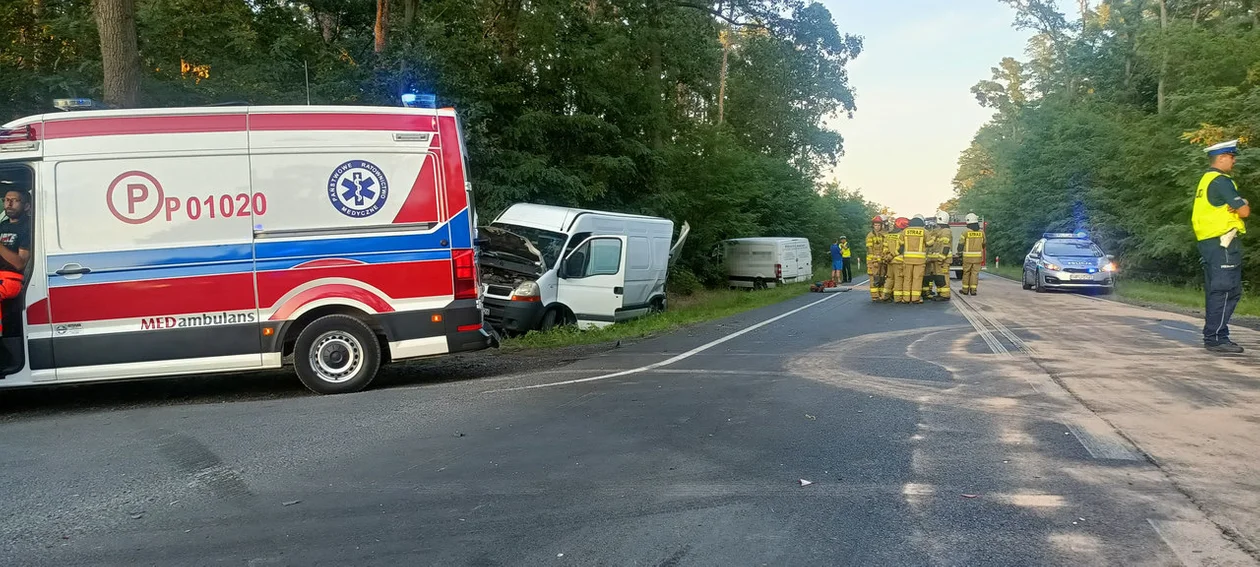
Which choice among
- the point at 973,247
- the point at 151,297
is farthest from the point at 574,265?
the point at 973,247

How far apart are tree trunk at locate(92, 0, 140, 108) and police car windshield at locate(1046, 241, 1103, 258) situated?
72.9 feet

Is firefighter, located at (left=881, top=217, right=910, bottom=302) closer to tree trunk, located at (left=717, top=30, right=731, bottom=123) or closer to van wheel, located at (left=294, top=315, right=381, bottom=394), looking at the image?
van wheel, located at (left=294, top=315, right=381, bottom=394)

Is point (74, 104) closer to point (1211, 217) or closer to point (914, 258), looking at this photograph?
point (1211, 217)

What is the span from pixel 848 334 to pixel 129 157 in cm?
898

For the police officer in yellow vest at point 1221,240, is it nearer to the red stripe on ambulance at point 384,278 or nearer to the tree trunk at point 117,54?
the red stripe on ambulance at point 384,278

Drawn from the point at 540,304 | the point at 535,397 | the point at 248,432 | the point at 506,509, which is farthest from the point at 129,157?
the point at 540,304

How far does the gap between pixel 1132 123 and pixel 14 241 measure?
4169 centimetres

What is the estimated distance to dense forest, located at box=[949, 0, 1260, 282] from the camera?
79.8 ft

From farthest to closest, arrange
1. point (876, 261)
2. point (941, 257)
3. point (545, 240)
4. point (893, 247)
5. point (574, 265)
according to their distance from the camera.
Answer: point (876, 261) < point (941, 257) < point (893, 247) < point (545, 240) < point (574, 265)

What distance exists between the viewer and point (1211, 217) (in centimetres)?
867

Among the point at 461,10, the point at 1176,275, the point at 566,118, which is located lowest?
the point at 1176,275

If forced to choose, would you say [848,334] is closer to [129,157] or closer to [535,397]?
[535,397]

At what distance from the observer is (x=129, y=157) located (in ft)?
24.2

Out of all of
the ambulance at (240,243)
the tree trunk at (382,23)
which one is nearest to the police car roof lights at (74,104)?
the ambulance at (240,243)
